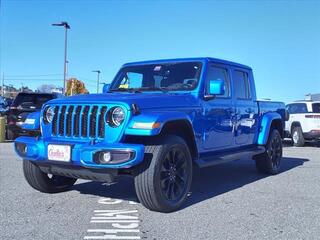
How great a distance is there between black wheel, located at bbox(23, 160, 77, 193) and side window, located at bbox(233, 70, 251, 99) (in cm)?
335

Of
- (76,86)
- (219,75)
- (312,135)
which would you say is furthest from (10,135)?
(76,86)

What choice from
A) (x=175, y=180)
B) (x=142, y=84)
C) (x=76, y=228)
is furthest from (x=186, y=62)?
(x=76, y=228)

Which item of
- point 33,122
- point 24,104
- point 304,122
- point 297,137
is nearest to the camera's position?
point 33,122

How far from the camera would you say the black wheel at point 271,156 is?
8.98 metres

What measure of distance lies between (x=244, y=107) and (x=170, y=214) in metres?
3.17

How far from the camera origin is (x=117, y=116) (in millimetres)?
5383

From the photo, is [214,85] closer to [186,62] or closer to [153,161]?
[186,62]

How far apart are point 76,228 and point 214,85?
282cm

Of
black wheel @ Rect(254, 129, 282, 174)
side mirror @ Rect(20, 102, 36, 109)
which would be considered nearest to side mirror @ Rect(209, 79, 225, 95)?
black wheel @ Rect(254, 129, 282, 174)

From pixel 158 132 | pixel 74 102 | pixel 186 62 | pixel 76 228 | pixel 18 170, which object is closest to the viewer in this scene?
pixel 76 228

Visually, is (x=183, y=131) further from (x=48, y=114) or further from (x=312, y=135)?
(x=312, y=135)

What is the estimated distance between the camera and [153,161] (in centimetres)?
530

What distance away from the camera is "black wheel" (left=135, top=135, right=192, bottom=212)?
5285 millimetres

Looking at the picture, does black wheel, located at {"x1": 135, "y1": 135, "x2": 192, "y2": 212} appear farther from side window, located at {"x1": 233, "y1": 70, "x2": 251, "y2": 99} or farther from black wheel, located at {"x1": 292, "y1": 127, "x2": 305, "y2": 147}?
black wheel, located at {"x1": 292, "y1": 127, "x2": 305, "y2": 147}
